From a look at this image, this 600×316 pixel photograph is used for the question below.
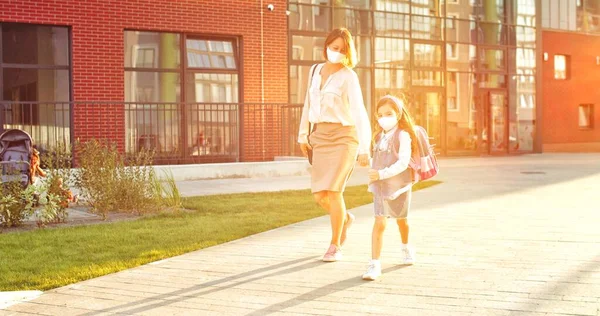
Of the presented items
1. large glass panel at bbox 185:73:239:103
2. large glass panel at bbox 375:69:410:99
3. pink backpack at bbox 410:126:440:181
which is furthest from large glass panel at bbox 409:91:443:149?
pink backpack at bbox 410:126:440:181

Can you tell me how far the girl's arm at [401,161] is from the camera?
653 centimetres

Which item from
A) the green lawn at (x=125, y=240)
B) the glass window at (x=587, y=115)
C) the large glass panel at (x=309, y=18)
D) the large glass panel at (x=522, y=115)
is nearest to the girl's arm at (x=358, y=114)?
the green lawn at (x=125, y=240)

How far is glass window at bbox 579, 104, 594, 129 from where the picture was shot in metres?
31.8

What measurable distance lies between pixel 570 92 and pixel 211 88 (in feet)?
54.0

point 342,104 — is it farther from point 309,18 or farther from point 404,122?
point 309,18

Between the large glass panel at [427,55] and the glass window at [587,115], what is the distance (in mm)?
9055

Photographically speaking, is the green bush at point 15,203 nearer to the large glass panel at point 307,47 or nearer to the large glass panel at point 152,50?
the large glass panel at point 152,50

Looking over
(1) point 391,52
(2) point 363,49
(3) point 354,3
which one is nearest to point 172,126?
(2) point 363,49

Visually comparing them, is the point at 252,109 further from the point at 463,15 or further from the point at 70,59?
the point at 463,15

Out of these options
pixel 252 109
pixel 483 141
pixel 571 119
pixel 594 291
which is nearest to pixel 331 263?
pixel 594 291

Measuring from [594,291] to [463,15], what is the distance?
2128cm

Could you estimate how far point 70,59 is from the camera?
680 inches

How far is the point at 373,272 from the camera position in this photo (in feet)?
20.8

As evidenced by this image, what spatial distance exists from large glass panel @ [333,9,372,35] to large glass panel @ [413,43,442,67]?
2115mm
